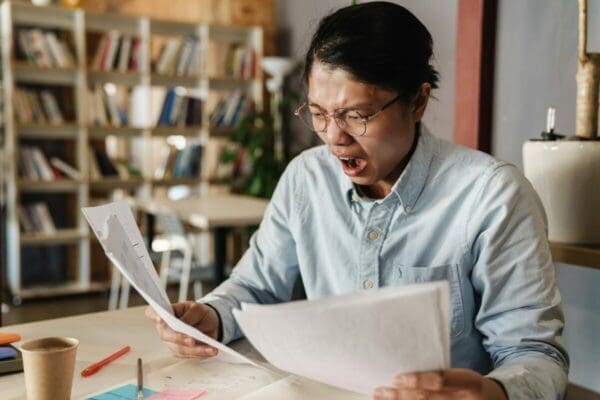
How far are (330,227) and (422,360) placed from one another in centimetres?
57

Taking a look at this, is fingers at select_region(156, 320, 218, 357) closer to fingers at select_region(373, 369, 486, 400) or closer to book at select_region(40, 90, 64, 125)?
fingers at select_region(373, 369, 486, 400)

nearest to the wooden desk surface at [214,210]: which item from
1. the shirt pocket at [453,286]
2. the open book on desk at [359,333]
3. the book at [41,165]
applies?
the book at [41,165]

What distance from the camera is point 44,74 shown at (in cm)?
466

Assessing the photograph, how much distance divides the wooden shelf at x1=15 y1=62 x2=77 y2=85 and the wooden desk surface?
1.21 meters

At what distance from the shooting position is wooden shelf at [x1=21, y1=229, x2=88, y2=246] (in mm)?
4588

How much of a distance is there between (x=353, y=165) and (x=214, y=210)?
8.62 feet

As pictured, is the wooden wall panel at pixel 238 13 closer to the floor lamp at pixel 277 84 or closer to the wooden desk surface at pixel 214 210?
the floor lamp at pixel 277 84

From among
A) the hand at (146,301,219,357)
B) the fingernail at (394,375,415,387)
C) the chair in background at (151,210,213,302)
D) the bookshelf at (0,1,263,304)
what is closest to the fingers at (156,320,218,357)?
the hand at (146,301,219,357)

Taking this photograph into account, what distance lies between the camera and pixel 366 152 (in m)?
1.12

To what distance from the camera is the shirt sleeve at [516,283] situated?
3.23 ft

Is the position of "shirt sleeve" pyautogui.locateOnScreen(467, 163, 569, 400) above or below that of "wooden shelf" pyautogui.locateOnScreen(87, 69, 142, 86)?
below

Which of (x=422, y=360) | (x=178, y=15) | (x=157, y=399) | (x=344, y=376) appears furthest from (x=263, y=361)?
(x=178, y=15)

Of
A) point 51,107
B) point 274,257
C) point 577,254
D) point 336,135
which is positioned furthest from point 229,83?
point 336,135

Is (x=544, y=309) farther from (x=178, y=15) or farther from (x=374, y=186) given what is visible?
(x=178, y=15)
